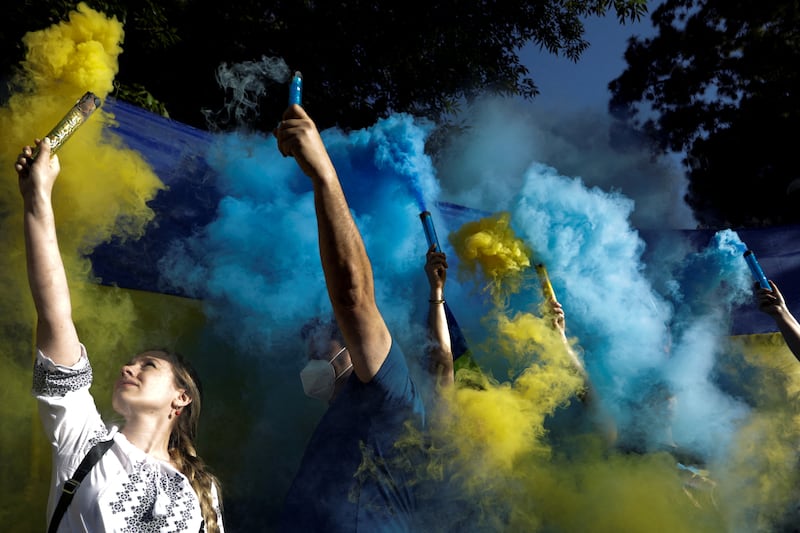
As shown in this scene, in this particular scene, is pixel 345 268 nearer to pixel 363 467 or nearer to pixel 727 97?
pixel 363 467

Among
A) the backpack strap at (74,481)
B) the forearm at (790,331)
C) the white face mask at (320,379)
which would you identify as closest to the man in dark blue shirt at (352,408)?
the white face mask at (320,379)

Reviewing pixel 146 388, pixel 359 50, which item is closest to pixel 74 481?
pixel 146 388

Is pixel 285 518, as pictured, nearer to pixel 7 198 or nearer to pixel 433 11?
pixel 7 198

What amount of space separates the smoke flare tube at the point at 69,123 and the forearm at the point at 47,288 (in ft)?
0.61

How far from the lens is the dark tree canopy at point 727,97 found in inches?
263

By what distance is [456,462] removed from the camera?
1982 millimetres

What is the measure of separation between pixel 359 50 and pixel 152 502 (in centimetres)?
355

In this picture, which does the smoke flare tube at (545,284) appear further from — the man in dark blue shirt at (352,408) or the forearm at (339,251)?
the forearm at (339,251)

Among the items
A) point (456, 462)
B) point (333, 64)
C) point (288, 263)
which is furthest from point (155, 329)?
point (333, 64)

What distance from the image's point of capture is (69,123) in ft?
5.98

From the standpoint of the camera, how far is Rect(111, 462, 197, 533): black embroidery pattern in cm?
153

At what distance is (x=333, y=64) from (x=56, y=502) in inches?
136

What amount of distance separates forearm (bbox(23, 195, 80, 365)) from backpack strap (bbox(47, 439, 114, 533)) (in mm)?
238

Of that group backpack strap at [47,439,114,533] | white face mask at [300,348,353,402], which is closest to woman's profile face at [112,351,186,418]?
backpack strap at [47,439,114,533]
